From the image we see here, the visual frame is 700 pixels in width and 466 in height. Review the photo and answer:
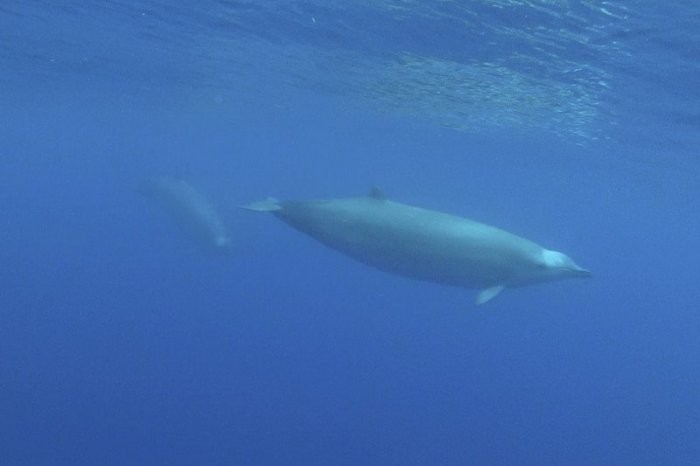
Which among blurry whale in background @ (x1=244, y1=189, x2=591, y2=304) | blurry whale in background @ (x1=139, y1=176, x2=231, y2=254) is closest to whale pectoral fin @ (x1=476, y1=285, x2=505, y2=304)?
blurry whale in background @ (x1=244, y1=189, x2=591, y2=304)

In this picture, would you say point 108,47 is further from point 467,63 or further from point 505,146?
point 505,146

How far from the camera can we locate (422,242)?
11977mm

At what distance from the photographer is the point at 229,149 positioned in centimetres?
8081

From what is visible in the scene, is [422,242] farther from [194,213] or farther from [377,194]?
[194,213]

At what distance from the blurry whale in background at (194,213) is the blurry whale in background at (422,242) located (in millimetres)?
12424

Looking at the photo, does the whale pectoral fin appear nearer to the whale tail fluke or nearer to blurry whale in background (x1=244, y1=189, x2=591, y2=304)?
blurry whale in background (x1=244, y1=189, x2=591, y2=304)

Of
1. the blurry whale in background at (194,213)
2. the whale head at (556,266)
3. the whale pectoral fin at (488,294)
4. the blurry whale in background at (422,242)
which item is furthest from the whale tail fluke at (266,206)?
the blurry whale in background at (194,213)

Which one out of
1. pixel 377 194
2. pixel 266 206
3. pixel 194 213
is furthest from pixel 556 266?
pixel 194 213

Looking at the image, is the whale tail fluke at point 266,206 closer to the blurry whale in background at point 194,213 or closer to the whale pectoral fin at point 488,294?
the whale pectoral fin at point 488,294

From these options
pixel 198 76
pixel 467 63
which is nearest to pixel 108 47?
pixel 198 76

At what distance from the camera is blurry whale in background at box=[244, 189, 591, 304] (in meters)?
12.0

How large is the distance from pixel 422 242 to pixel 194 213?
14811mm

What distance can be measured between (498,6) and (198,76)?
709 inches

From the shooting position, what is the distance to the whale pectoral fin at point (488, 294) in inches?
473
